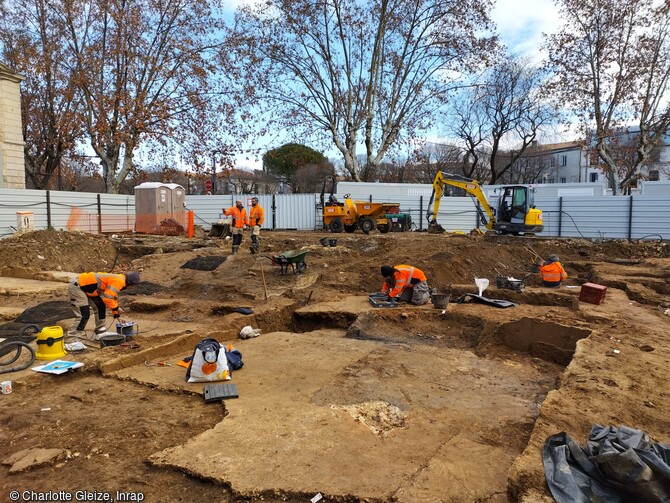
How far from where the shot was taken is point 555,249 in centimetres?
1577

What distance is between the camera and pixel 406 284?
8.97 metres

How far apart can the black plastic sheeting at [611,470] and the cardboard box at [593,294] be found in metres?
6.59

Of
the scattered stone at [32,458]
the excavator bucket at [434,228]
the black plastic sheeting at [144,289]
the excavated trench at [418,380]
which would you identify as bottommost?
the excavated trench at [418,380]

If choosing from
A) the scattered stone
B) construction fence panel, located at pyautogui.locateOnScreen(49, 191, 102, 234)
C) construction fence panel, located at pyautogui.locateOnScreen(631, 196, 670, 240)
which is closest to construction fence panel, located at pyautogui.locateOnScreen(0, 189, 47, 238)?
construction fence panel, located at pyautogui.locateOnScreen(49, 191, 102, 234)

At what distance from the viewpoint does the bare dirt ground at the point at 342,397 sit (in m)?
3.26

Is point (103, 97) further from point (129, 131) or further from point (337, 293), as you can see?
point (337, 293)

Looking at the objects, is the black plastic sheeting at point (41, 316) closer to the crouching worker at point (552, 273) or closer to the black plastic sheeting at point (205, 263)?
the black plastic sheeting at point (205, 263)

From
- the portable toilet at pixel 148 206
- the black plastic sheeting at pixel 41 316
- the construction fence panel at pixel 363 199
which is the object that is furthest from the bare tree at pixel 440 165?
the black plastic sheeting at pixel 41 316

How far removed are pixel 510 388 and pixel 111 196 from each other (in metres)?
18.6

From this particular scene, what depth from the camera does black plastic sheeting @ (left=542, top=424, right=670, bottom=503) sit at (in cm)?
270

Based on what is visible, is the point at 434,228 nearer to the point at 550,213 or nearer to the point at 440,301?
the point at 550,213

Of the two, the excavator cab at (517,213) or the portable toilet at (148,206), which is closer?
the excavator cab at (517,213)

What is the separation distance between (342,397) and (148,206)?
17.9 meters

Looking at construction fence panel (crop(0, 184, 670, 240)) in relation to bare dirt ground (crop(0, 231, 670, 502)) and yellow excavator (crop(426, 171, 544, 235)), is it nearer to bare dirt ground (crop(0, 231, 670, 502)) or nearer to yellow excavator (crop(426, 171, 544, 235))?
yellow excavator (crop(426, 171, 544, 235))
